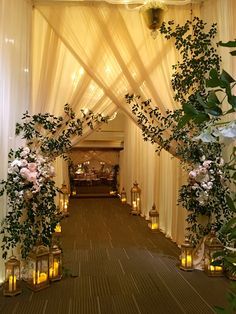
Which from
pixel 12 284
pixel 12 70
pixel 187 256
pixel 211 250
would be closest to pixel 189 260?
pixel 187 256

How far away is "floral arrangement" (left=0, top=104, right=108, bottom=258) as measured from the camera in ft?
10.7

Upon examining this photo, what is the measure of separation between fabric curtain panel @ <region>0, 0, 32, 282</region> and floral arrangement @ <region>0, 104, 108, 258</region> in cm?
10

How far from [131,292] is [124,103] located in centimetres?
234

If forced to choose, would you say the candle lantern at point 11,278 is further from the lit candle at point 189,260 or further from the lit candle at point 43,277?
the lit candle at point 189,260

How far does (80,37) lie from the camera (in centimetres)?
413

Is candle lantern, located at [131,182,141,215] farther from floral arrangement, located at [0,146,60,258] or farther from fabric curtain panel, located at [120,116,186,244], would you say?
floral arrangement, located at [0,146,60,258]

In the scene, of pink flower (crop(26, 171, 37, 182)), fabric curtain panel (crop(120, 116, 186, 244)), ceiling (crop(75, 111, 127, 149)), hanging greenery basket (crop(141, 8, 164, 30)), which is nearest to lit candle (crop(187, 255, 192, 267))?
fabric curtain panel (crop(120, 116, 186, 244))

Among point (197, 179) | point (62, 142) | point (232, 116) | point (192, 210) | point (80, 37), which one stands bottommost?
point (192, 210)

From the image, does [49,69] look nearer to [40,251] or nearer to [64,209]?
[40,251]

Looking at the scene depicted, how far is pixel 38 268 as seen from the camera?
3363 mm

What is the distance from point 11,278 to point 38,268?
0.96 feet

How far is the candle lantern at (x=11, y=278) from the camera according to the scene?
3184mm

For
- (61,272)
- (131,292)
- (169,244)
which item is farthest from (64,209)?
(131,292)

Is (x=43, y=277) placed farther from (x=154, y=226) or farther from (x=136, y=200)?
(x=136, y=200)
